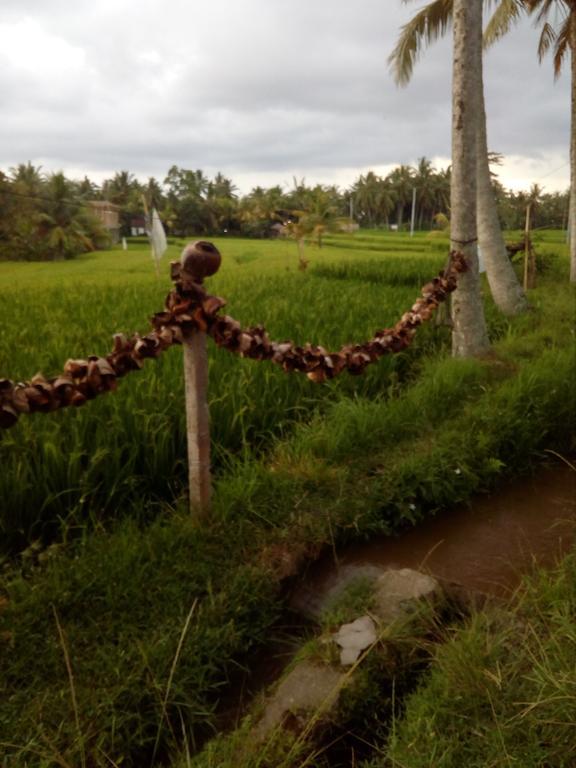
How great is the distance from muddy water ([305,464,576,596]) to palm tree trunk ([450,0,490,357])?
2.02 m

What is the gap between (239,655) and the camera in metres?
2.39

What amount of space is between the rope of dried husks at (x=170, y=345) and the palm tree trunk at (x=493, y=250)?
5.03 meters

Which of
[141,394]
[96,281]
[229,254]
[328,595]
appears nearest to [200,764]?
[328,595]

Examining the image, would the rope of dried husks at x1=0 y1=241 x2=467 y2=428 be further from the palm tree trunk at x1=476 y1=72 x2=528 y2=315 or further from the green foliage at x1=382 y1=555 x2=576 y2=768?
the palm tree trunk at x1=476 y1=72 x2=528 y2=315

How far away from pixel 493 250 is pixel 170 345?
6.21 meters

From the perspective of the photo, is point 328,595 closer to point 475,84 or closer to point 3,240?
point 3,240

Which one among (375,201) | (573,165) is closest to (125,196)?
(573,165)

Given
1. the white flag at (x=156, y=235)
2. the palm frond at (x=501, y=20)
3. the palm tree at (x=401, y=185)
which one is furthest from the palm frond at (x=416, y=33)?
the palm tree at (x=401, y=185)

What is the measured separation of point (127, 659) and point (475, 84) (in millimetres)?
5056

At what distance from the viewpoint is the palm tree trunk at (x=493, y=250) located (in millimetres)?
7652

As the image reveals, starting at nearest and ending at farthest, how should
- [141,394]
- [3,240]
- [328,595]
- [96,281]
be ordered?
[328,595] → [141,394] → [3,240] → [96,281]

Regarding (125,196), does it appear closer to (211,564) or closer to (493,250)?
(493,250)

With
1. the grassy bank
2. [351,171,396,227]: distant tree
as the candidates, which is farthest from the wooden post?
[351,171,396,227]: distant tree

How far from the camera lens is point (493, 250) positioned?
7.86 meters
